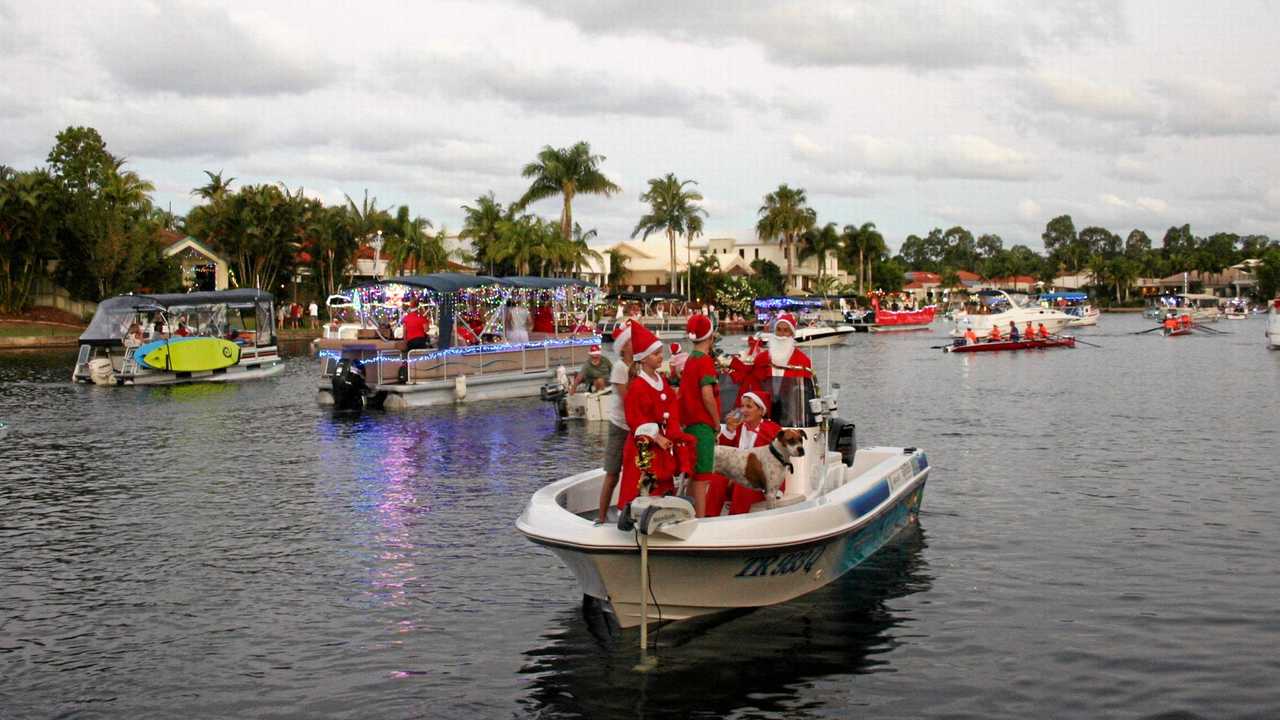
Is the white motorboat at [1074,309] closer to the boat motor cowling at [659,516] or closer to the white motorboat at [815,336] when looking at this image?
the white motorboat at [815,336]

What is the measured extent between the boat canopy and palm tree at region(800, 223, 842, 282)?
320 feet

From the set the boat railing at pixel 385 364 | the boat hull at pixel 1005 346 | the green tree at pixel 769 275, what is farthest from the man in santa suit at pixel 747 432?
the green tree at pixel 769 275

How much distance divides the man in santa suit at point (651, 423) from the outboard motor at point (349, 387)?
22088 mm

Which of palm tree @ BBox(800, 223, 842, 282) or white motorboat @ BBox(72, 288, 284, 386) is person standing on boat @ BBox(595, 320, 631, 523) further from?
palm tree @ BBox(800, 223, 842, 282)

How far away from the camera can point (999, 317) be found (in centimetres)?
7006

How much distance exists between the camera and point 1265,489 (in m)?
18.6

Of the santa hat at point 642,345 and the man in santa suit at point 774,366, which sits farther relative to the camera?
the man in santa suit at point 774,366

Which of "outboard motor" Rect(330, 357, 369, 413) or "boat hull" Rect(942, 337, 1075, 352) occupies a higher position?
"outboard motor" Rect(330, 357, 369, 413)

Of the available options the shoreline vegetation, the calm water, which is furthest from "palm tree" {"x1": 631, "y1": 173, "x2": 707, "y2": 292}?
the calm water

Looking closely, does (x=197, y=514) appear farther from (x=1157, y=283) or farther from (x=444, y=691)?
(x=1157, y=283)

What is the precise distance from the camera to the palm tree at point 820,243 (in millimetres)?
135750

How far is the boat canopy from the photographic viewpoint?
1592 inches

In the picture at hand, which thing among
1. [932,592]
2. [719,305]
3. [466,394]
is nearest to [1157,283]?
[719,305]

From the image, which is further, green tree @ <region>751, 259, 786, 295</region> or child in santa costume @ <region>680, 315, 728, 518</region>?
green tree @ <region>751, 259, 786, 295</region>
